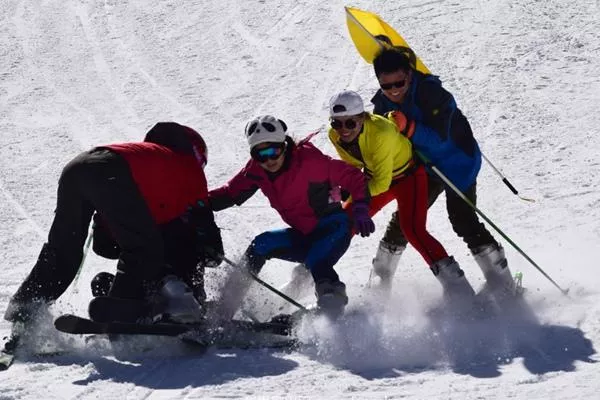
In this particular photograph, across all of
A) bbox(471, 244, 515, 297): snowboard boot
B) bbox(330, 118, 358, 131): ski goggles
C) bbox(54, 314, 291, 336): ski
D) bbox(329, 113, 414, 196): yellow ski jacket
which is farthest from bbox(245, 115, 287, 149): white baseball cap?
bbox(471, 244, 515, 297): snowboard boot

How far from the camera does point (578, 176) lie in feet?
33.9

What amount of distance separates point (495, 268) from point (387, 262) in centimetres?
77

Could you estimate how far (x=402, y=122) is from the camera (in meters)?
7.02

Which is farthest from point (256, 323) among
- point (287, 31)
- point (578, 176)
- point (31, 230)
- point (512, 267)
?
point (287, 31)

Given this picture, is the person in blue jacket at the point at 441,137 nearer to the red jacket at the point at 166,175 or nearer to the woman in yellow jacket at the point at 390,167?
the woman in yellow jacket at the point at 390,167

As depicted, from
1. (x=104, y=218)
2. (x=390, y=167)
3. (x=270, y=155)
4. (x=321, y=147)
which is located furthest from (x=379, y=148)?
(x=321, y=147)

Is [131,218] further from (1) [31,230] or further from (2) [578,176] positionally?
(2) [578,176]

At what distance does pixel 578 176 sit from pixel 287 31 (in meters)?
6.48

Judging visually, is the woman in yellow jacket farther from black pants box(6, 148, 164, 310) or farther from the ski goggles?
black pants box(6, 148, 164, 310)

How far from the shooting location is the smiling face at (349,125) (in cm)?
689

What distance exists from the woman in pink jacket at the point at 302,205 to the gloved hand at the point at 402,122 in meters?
0.42

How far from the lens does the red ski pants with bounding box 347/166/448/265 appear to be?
23.7 feet

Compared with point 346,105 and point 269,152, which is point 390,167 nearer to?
point 346,105

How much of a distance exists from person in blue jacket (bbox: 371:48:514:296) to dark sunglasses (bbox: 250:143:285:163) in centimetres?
88
